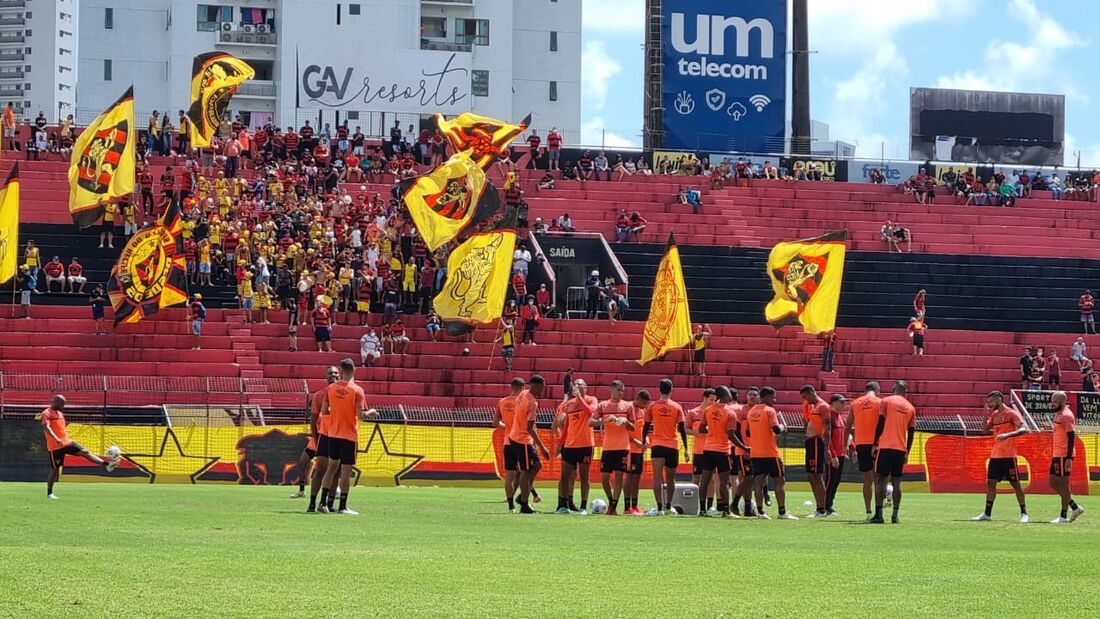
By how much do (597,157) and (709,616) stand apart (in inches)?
1966

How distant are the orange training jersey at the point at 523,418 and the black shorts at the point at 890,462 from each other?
448cm

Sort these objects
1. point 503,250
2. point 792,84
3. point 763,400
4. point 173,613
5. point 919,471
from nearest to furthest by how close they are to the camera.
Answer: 1. point 173,613
2. point 763,400
3. point 919,471
4. point 503,250
5. point 792,84

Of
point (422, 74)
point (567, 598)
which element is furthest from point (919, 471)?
point (422, 74)

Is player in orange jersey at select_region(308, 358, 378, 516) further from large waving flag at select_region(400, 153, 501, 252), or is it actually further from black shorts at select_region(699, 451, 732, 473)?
large waving flag at select_region(400, 153, 501, 252)

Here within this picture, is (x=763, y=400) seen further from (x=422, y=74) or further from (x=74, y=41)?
(x=74, y=41)

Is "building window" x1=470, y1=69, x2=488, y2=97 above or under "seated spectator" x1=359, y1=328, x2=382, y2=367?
above

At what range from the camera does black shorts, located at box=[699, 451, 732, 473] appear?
2295 cm

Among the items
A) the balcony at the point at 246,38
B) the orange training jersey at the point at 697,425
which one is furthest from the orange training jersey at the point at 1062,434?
the balcony at the point at 246,38

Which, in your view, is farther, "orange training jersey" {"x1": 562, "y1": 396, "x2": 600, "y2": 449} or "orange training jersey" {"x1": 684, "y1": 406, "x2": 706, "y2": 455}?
"orange training jersey" {"x1": 684, "y1": 406, "x2": 706, "y2": 455}


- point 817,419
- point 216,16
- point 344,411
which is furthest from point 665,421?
point 216,16

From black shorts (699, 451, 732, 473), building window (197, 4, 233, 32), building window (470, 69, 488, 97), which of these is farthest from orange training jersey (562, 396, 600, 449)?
building window (197, 4, 233, 32)

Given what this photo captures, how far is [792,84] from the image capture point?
225 feet

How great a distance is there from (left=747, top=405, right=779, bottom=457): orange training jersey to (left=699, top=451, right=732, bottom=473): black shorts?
416mm

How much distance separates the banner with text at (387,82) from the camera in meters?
71.6
